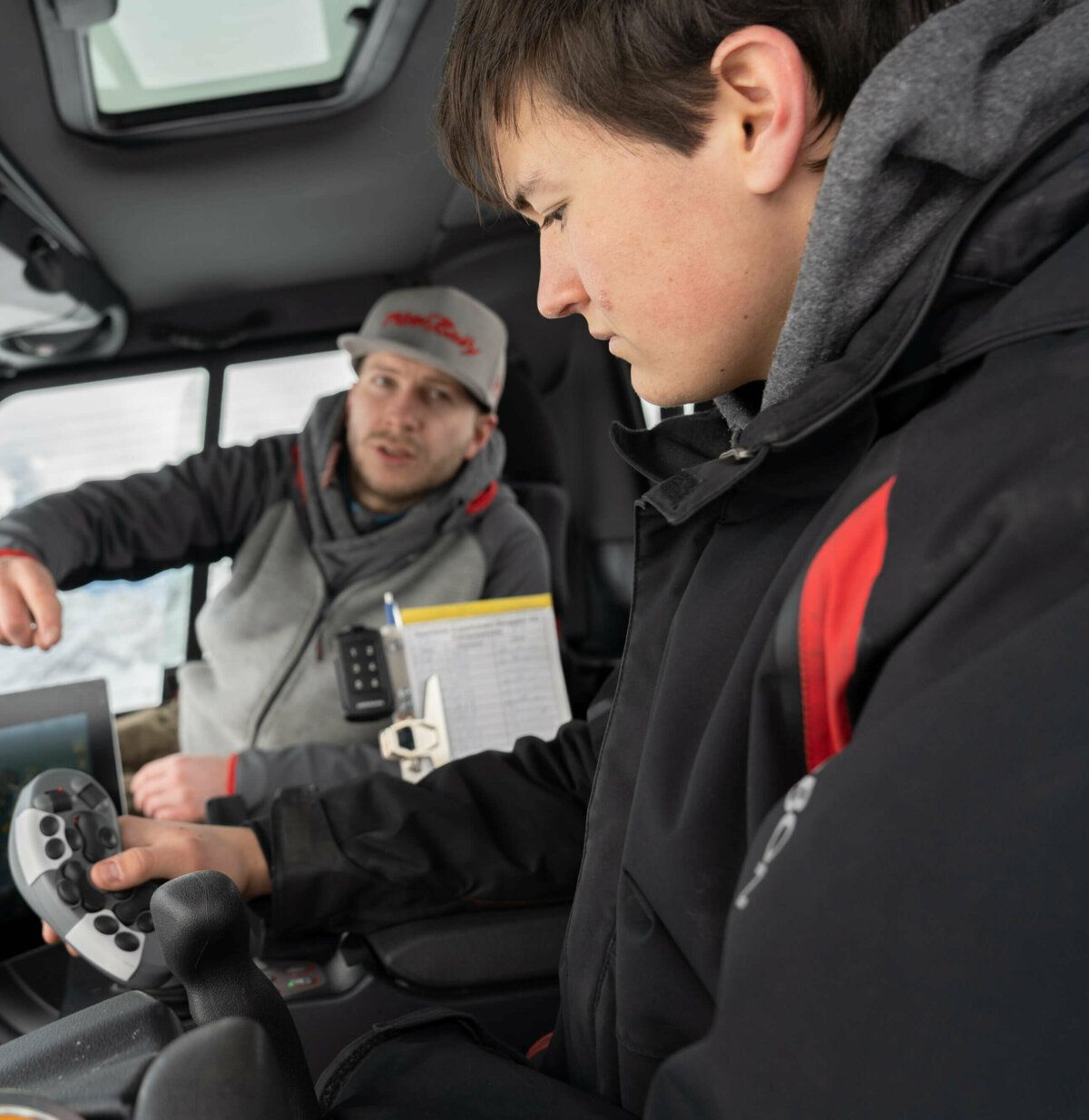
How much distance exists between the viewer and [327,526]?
2.32 m

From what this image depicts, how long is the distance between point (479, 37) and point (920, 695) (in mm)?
601

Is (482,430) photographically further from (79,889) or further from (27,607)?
(79,889)

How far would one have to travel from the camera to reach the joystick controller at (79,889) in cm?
101

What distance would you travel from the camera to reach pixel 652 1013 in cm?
66

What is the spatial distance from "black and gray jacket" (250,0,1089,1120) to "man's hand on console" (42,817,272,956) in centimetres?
37

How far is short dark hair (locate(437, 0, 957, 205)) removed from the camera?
2.17 feet

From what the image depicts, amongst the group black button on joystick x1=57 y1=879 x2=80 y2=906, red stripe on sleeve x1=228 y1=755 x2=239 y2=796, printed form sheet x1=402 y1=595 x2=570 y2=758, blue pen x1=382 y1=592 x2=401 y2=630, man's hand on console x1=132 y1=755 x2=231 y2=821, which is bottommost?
red stripe on sleeve x1=228 y1=755 x2=239 y2=796

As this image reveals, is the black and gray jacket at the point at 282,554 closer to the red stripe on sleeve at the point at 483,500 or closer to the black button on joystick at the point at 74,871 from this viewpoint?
the red stripe on sleeve at the point at 483,500

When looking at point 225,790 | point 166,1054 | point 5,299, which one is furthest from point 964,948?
point 5,299

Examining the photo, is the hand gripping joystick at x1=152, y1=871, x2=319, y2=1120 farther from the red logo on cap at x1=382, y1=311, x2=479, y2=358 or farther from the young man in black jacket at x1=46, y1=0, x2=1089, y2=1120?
the red logo on cap at x1=382, y1=311, x2=479, y2=358

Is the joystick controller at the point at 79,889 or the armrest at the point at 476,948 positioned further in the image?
the armrest at the point at 476,948

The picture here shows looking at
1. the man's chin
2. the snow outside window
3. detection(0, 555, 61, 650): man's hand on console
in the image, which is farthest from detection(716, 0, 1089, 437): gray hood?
the snow outside window

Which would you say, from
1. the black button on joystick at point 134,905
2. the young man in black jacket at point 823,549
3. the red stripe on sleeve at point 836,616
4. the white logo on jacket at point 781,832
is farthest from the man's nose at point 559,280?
the black button on joystick at point 134,905

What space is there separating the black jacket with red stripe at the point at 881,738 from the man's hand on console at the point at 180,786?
1.06 m
